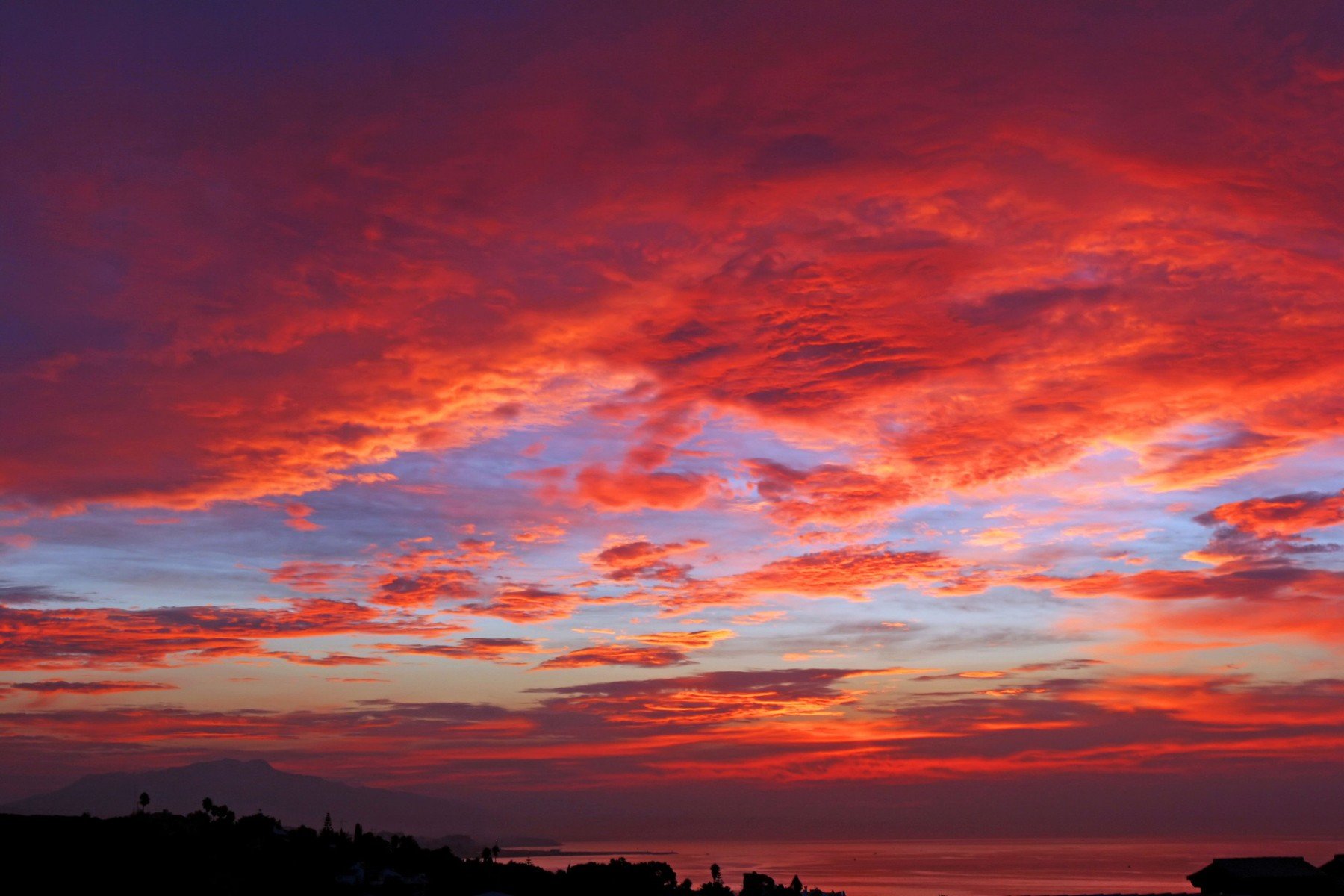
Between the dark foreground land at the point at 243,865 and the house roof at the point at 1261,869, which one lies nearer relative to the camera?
the dark foreground land at the point at 243,865

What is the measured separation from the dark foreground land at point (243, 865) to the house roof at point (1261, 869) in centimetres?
2496

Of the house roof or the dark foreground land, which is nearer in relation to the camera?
the dark foreground land

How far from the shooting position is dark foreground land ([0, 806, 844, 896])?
48469mm

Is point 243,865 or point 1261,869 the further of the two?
point 1261,869

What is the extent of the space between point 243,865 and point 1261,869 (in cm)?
5874

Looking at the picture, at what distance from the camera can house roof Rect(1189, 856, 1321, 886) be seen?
63375 mm

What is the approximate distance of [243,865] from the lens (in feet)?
173

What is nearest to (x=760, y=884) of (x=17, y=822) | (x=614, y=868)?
(x=614, y=868)

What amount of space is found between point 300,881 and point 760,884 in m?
32.0

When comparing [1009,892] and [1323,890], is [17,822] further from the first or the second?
[1009,892]

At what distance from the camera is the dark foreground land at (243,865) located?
159ft

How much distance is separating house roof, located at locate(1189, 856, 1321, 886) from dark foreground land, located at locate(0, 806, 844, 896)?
81.9 ft

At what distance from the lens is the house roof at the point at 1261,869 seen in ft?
208

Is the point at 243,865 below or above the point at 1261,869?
above
